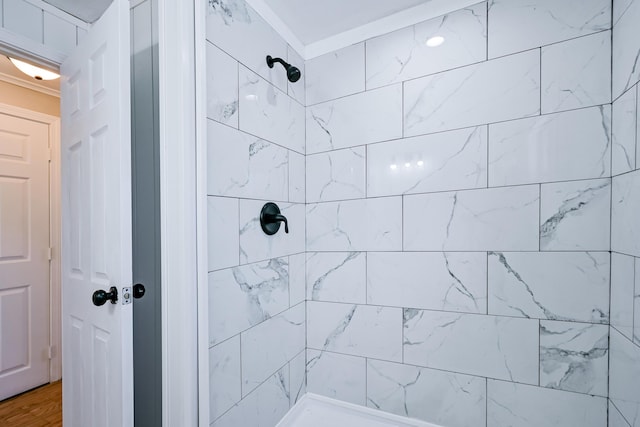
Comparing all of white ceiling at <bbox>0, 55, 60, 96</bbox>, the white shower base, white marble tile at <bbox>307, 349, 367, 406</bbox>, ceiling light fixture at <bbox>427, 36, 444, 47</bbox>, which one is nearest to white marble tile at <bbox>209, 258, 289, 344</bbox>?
white marble tile at <bbox>307, 349, 367, 406</bbox>

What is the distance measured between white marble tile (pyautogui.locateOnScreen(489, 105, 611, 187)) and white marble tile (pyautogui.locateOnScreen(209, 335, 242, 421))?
1.25 meters

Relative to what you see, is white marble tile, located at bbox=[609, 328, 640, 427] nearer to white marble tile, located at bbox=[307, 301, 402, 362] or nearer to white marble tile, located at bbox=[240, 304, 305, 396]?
white marble tile, located at bbox=[307, 301, 402, 362]

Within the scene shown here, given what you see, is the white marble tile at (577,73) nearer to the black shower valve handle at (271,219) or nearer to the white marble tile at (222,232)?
the black shower valve handle at (271,219)

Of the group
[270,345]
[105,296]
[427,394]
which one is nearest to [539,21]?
[427,394]

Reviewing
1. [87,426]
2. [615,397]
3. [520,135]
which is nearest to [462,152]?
[520,135]

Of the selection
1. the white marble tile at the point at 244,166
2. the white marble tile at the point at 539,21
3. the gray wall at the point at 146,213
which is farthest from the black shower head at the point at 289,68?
the white marble tile at the point at 539,21

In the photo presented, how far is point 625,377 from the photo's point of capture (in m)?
0.95

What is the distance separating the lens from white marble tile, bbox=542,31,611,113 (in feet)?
3.50

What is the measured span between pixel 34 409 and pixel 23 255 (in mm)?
1009

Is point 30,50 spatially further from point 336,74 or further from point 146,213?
point 336,74

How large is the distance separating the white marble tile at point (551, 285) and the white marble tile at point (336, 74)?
1.06m

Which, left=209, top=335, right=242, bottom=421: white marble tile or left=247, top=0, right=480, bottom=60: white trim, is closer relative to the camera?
left=209, top=335, right=242, bottom=421: white marble tile

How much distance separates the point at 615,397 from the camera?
101 centimetres

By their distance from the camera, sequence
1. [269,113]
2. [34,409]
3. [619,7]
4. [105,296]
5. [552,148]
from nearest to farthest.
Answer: [105,296] → [619,7] → [552,148] → [269,113] → [34,409]
